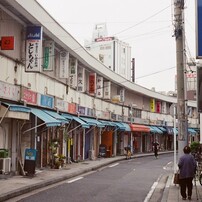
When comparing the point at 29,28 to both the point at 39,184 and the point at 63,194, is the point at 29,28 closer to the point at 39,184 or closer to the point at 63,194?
the point at 39,184

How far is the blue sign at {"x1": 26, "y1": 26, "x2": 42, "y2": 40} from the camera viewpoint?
18875mm

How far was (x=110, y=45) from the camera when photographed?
346ft

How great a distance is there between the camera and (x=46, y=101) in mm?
22125

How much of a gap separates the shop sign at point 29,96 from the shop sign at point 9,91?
457 millimetres

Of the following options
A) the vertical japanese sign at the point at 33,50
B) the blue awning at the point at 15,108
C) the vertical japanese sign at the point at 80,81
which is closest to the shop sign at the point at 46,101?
the vertical japanese sign at the point at 33,50

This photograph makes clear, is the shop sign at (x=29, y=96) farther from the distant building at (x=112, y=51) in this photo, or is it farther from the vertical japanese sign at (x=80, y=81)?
the distant building at (x=112, y=51)

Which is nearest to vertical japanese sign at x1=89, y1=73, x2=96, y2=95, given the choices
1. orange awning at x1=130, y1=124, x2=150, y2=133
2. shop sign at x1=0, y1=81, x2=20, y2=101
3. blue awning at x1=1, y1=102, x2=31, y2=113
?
orange awning at x1=130, y1=124, x2=150, y2=133

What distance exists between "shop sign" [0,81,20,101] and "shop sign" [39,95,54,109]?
3.16 m

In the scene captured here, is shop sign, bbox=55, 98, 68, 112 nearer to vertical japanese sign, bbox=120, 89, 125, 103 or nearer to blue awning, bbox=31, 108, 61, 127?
blue awning, bbox=31, 108, 61, 127

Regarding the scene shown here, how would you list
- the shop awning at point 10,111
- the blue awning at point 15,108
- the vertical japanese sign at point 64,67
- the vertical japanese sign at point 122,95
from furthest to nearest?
1. the vertical japanese sign at point 122,95
2. the vertical japanese sign at point 64,67
3. the blue awning at point 15,108
4. the shop awning at point 10,111

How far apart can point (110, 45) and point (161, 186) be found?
297 ft

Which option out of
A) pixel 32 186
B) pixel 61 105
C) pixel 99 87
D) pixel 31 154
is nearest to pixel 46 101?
pixel 61 105

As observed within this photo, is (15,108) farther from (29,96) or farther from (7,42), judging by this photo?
(29,96)

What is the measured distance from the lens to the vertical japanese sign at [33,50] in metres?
18.4
